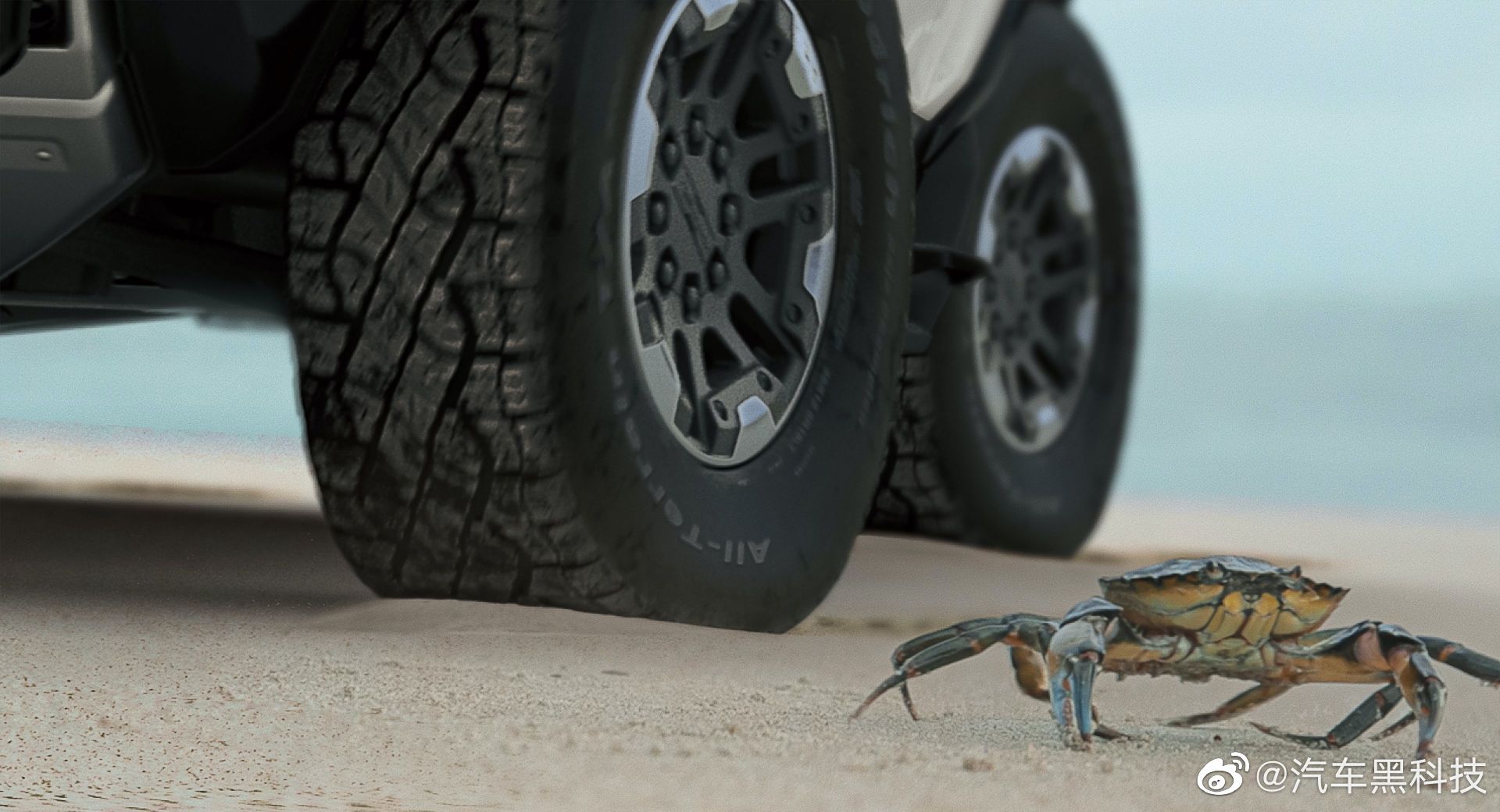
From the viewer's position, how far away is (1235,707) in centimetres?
211

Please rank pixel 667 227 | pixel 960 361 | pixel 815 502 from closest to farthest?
pixel 667 227 < pixel 815 502 < pixel 960 361

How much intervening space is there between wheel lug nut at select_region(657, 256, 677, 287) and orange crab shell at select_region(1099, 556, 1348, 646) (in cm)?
91

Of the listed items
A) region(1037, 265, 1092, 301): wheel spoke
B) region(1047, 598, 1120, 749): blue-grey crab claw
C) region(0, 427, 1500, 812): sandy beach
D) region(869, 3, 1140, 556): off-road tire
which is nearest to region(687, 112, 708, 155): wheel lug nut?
region(0, 427, 1500, 812): sandy beach

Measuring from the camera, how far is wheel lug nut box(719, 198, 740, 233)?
2818mm

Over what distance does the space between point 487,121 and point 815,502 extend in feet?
2.73

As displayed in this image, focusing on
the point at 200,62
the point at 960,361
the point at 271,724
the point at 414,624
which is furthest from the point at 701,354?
the point at 960,361

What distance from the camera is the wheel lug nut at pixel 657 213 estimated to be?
2.65 metres

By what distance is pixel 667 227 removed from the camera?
2.69 m

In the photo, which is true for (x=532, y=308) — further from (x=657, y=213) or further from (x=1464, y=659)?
(x=1464, y=659)

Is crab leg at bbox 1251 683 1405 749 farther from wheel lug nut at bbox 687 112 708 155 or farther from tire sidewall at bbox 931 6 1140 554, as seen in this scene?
tire sidewall at bbox 931 6 1140 554

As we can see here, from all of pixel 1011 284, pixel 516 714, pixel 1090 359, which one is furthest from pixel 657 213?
pixel 1090 359

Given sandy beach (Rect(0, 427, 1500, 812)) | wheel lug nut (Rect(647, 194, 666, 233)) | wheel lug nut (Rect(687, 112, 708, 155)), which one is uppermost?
wheel lug nut (Rect(687, 112, 708, 155))

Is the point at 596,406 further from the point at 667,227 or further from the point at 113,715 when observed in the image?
the point at 113,715

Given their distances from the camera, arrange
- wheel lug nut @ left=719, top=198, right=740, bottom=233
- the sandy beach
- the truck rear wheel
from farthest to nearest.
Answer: wheel lug nut @ left=719, top=198, right=740, bottom=233
the truck rear wheel
the sandy beach
